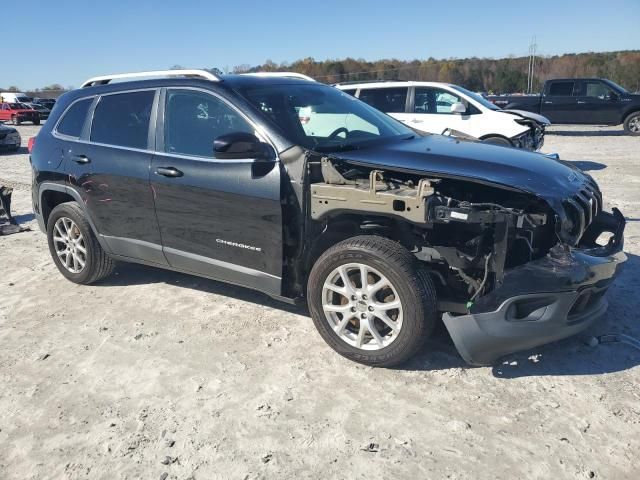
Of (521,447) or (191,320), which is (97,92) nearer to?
(191,320)

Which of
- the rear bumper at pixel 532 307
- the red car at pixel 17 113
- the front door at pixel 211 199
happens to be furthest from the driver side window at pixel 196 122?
the red car at pixel 17 113

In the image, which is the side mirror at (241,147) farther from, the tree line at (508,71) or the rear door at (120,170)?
the tree line at (508,71)

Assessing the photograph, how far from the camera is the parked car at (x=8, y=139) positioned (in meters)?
17.5

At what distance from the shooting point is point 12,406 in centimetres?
330

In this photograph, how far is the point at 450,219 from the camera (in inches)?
121

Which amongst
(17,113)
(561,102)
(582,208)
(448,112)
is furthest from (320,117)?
(17,113)

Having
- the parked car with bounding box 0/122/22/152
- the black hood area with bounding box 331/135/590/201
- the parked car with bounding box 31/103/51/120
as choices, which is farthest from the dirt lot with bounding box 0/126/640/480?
the parked car with bounding box 31/103/51/120

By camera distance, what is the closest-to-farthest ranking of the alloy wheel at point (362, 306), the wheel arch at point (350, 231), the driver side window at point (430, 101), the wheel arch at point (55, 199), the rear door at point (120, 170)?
1. the alloy wheel at point (362, 306)
2. the wheel arch at point (350, 231)
3. the rear door at point (120, 170)
4. the wheel arch at point (55, 199)
5. the driver side window at point (430, 101)

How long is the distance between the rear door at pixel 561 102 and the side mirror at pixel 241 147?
17.8 m

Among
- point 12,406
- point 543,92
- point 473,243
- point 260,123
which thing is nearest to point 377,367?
point 473,243

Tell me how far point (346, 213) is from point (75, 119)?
9.75 feet

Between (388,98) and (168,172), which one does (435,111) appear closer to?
(388,98)

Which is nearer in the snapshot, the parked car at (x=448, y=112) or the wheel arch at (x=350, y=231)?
the wheel arch at (x=350, y=231)

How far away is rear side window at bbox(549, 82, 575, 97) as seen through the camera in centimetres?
1889
